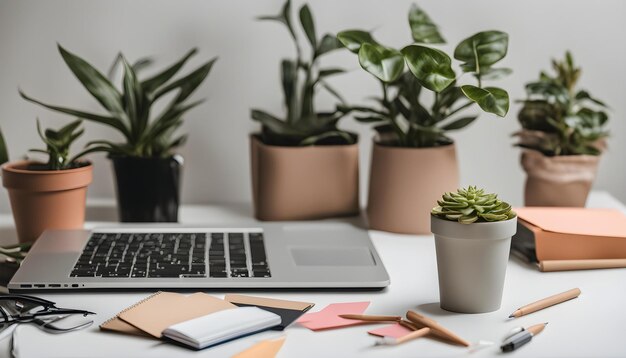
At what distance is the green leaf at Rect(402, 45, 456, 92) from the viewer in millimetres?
1011

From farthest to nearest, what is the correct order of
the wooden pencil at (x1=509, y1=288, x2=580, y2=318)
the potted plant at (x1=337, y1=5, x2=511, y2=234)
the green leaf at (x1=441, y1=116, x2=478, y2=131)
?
the green leaf at (x1=441, y1=116, x2=478, y2=131) < the potted plant at (x1=337, y1=5, x2=511, y2=234) < the wooden pencil at (x1=509, y1=288, x2=580, y2=318)

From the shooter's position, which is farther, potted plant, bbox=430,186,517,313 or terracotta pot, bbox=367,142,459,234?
terracotta pot, bbox=367,142,459,234

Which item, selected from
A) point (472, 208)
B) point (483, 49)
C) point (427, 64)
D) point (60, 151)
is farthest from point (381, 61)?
point (60, 151)

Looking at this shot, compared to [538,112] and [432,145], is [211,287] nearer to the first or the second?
[432,145]

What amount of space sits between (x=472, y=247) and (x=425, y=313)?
0.30ft

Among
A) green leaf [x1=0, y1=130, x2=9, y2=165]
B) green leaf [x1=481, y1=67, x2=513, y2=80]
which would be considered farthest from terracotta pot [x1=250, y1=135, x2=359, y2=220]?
green leaf [x1=0, y1=130, x2=9, y2=165]

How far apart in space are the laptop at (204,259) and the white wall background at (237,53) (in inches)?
11.3

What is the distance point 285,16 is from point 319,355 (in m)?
0.67

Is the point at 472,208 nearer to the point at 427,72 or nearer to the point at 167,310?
the point at 427,72

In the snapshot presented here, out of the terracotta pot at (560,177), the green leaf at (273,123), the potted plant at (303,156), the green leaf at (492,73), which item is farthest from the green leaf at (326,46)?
the terracotta pot at (560,177)

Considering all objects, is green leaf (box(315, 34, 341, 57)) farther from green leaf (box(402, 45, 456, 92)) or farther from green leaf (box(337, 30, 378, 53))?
green leaf (box(402, 45, 456, 92))

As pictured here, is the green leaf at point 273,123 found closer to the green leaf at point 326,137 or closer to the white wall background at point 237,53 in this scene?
the green leaf at point 326,137

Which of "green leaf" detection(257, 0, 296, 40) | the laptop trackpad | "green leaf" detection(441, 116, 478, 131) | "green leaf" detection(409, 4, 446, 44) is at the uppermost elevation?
"green leaf" detection(257, 0, 296, 40)

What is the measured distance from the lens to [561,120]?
Answer: 125 centimetres
